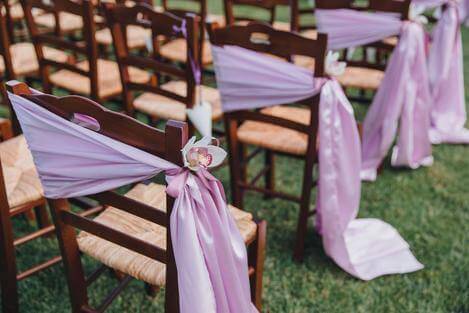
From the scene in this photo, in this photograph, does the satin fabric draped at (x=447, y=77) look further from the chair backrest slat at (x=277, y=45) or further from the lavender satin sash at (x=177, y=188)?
the lavender satin sash at (x=177, y=188)

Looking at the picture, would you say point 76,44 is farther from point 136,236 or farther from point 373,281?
point 373,281

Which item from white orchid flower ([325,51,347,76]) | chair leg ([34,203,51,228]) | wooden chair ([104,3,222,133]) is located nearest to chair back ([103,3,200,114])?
wooden chair ([104,3,222,133])

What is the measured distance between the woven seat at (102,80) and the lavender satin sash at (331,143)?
3.07 ft

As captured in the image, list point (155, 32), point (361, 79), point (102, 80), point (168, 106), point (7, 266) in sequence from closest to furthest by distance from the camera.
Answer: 1. point (7, 266)
2. point (155, 32)
3. point (168, 106)
4. point (102, 80)
5. point (361, 79)

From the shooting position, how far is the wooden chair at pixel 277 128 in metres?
1.97

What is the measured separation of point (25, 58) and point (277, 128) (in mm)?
1740

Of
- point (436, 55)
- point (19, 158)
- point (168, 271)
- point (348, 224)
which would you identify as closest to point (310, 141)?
point (348, 224)

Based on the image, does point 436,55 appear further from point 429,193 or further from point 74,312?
point 74,312

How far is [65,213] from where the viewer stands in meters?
1.62

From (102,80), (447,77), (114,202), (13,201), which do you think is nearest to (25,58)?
(102,80)

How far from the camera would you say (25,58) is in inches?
132

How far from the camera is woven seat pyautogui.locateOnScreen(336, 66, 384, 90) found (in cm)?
323

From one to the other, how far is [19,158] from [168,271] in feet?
3.66

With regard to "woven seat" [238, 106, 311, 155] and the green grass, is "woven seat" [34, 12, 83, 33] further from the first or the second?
"woven seat" [238, 106, 311, 155]
